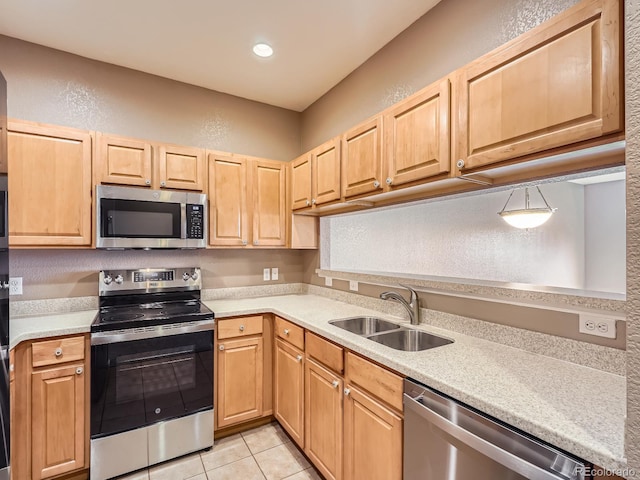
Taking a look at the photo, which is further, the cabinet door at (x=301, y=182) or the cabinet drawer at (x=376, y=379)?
the cabinet door at (x=301, y=182)

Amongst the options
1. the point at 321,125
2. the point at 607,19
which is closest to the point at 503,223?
the point at 607,19

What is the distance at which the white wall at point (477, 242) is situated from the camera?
6.24ft

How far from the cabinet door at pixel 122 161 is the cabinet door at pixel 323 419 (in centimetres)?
177

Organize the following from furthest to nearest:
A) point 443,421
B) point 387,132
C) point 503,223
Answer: point 503,223 < point 387,132 < point 443,421

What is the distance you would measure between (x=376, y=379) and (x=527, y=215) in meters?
1.25

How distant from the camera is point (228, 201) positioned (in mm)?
2686

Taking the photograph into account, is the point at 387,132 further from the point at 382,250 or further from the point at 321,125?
the point at 321,125

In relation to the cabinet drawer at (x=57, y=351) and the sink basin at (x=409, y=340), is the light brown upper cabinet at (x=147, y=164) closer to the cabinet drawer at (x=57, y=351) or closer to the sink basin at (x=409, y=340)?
the cabinet drawer at (x=57, y=351)

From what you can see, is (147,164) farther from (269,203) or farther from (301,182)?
(301,182)

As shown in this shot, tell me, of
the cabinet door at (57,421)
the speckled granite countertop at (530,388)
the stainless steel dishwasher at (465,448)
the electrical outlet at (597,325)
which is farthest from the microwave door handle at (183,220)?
the electrical outlet at (597,325)

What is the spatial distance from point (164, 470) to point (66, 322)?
1.12 meters

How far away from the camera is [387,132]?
185 centimetres

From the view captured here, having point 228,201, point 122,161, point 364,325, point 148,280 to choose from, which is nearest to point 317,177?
point 228,201

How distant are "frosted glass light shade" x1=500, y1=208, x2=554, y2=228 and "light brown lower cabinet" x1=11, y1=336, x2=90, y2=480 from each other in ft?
8.75
